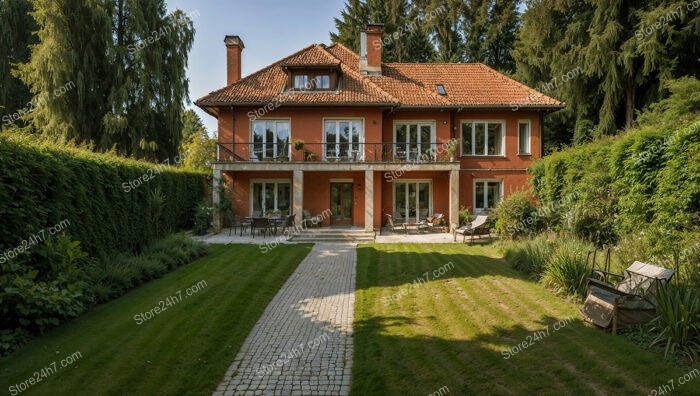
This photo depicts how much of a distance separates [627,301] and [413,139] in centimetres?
1434

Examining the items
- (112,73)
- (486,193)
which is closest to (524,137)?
(486,193)

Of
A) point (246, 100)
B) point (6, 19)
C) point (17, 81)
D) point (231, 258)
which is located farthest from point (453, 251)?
point (6, 19)

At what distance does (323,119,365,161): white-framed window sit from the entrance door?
163 centimetres

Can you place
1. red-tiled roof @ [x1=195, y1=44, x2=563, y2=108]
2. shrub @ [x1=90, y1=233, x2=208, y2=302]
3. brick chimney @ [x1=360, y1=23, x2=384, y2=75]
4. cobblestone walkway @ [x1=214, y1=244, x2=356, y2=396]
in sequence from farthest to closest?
brick chimney @ [x1=360, y1=23, x2=384, y2=75]
red-tiled roof @ [x1=195, y1=44, x2=563, y2=108]
shrub @ [x1=90, y1=233, x2=208, y2=302]
cobblestone walkway @ [x1=214, y1=244, x2=356, y2=396]

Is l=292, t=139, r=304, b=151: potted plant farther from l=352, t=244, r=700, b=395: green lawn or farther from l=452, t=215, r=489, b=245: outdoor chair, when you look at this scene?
l=352, t=244, r=700, b=395: green lawn

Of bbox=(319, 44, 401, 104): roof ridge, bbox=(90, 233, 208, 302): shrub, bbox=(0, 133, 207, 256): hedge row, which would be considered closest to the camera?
bbox=(0, 133, 207, 256): hedge row

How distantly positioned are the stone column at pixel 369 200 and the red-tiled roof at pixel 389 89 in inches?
145

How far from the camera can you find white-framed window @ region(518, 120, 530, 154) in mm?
18469

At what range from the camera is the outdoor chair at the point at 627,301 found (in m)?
4.93

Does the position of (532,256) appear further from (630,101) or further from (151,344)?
(630,101)

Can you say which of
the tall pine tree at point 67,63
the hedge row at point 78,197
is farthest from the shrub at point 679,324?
the tall pine tree at point 67,63

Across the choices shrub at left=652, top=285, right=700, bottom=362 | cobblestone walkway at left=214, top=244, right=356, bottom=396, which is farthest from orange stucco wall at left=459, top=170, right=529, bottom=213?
shrub at left=652, top=285, right=700, bottom=362

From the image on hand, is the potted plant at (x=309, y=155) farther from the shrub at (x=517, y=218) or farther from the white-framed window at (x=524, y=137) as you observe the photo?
the white-framed window at (x=524, y=137)

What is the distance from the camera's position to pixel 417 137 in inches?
727
